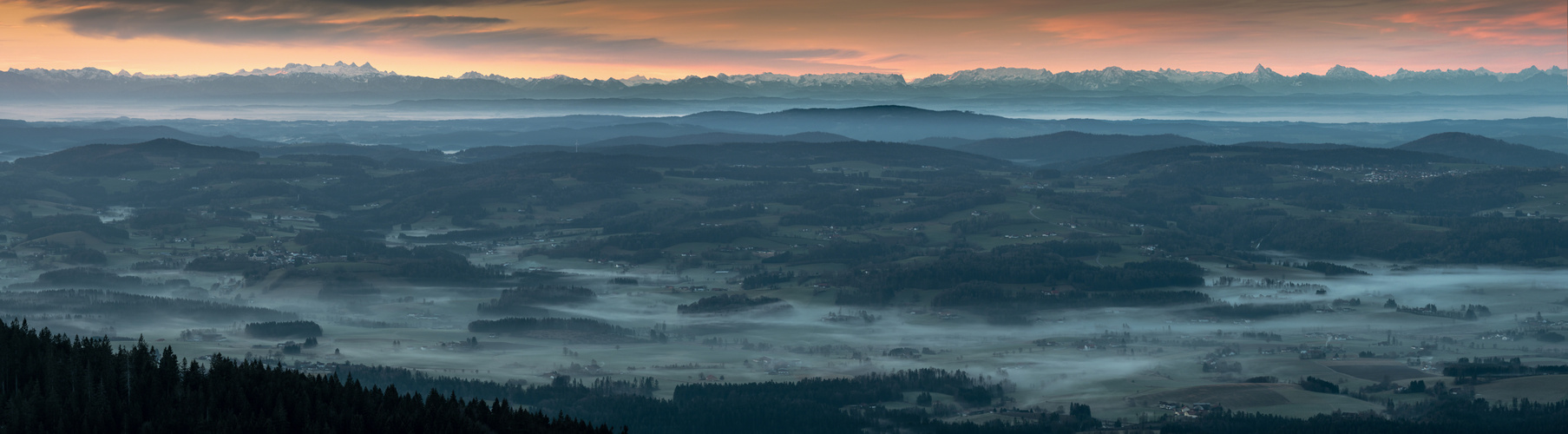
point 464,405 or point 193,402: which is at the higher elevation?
point 193,402

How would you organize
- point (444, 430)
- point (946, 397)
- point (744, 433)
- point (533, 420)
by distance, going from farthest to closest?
point (946, 397)
point (744, 433)
point (533, 420)
point (444, 430)

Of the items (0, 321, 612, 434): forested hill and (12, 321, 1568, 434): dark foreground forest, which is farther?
(12, 321, 1568, 434): dark foreground forest

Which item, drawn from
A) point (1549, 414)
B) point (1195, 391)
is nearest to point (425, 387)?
point (1195, 391)

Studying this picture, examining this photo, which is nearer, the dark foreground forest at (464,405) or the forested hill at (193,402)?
the forested hill at (193,402)

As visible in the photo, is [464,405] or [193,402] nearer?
[193,402]

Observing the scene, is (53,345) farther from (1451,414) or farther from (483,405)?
(1451,414)

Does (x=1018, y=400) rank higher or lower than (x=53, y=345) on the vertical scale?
lower

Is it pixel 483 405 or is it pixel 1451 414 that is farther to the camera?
pixel 1451 414

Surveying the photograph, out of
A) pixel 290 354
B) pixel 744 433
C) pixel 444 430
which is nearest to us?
pixel 444 430
